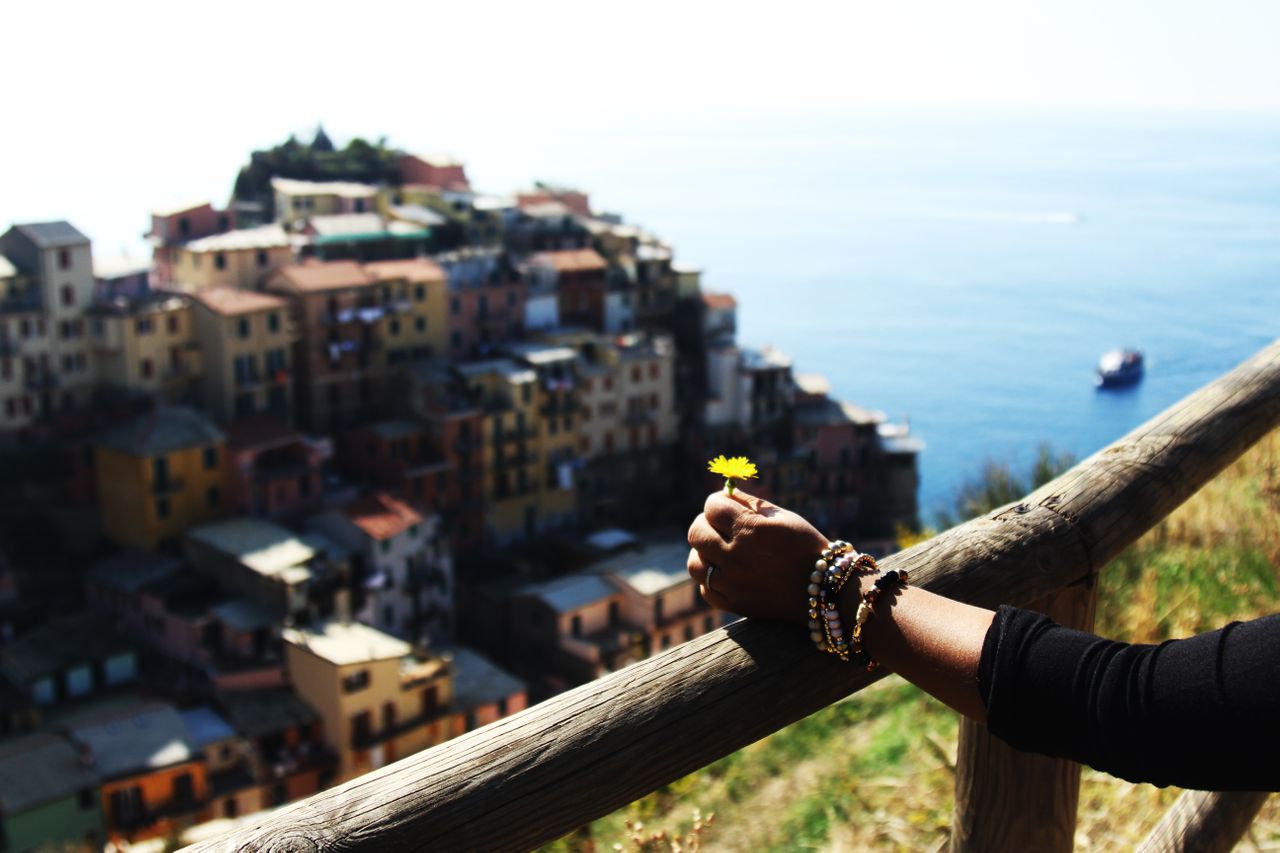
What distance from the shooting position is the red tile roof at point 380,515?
61.0ft

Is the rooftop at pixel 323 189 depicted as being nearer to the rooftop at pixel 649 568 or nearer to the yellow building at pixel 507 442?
the yellow building at pixel 507 442

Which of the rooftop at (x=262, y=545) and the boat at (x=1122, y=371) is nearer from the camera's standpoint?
the rooftop at (x=262, y=545)

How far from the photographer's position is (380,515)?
747 inches

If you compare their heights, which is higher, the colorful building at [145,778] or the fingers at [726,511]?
the fingers at [726,511]

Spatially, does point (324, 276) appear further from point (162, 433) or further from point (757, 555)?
point (757, 555)

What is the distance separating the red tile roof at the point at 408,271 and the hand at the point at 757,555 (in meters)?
21.6

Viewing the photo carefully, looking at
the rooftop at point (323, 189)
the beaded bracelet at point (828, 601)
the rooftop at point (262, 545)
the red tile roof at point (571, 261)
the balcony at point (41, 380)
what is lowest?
the rooftop at point (262, 545)

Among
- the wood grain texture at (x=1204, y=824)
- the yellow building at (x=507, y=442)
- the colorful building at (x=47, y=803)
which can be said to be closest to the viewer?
the wood grain texture at (x=1204, y=824)

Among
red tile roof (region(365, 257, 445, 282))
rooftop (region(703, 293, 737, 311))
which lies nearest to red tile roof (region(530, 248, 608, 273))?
rooftop (region(703, 293, 737, 311))

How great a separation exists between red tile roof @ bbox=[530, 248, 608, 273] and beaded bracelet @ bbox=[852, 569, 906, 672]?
24143 millimetres

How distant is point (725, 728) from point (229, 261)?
22.2m

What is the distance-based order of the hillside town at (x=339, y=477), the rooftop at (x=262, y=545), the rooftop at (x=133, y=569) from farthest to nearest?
the rooftop at (x=133, y=569)
the rooftop at (x=262, y=545)
the hillside town at (x=339, y=477)

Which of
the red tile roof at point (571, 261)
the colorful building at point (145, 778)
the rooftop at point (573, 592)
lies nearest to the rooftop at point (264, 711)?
the colorful building at point (145, 778)

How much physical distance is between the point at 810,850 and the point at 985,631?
208 cm
